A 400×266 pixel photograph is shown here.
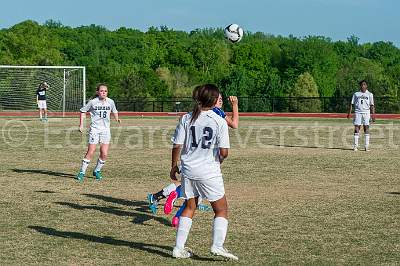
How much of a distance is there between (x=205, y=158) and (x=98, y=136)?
770 cm

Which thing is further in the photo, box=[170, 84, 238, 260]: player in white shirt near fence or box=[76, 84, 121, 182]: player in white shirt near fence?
box=[76, 84, 121, 182]: player in white shirt near fence

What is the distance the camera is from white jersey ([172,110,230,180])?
7.98 m

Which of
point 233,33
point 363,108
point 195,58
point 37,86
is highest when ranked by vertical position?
point 195,58

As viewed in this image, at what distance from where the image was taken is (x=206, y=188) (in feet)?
26.1

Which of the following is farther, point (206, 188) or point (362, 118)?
point (362, 118)

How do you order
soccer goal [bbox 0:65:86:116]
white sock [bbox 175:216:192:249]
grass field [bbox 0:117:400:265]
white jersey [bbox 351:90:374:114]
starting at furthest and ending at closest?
soccer goal [bbox 0:65:86:116] < white jersey [bbox 351:90:374:114] < grass field [bbox 0:117:400:265] < white sock [bbox 175:216:192:249]

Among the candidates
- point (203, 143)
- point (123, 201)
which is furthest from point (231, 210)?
point (203, 143)

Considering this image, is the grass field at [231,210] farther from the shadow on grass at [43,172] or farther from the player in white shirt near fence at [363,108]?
the player in white shirt near fence at [363,108]

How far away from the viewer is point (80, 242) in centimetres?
899

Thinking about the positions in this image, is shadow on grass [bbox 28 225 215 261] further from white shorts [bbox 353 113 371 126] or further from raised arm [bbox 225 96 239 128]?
white shorts [bbox 353 113 371 126]

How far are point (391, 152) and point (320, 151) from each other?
6.68 feet

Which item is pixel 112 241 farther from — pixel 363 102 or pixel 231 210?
pixel 363 102

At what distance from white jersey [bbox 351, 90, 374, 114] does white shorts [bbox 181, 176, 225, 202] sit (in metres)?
15.3

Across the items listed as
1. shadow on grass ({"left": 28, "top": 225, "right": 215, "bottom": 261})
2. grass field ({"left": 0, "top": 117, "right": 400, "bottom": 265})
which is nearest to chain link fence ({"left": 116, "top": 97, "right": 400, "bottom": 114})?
grass field ({"left": 0, "top": 117, "right": 400, "bottom": 265})
